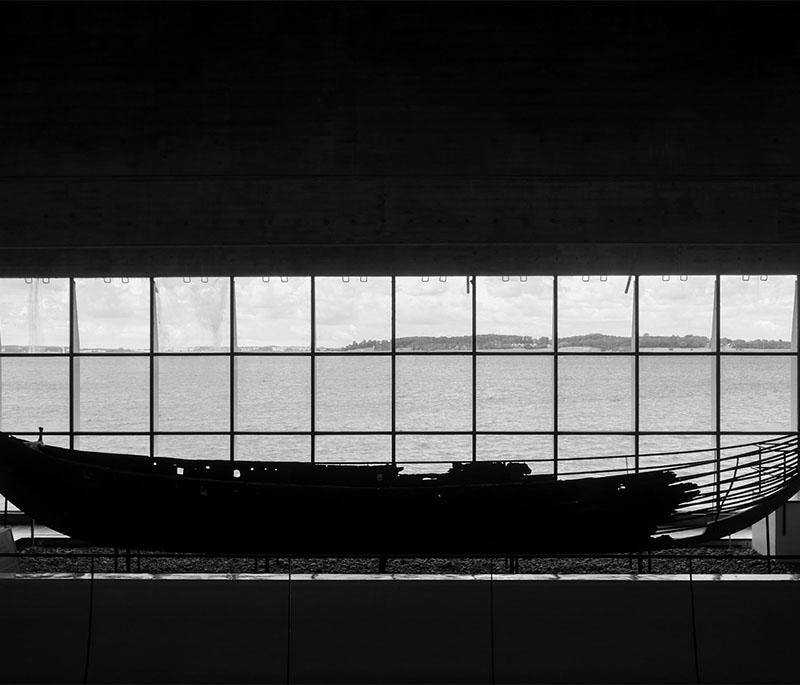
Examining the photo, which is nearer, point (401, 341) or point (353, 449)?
point (353, 449)

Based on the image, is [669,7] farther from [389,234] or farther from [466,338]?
[466,338]

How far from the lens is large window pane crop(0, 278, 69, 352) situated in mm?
42312

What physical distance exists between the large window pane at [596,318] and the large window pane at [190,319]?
19.1 m

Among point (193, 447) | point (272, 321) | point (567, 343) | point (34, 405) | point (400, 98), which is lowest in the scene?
point (193, 447)

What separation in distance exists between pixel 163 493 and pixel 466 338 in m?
40.5

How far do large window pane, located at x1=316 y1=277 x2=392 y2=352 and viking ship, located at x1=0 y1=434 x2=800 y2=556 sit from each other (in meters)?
39.3

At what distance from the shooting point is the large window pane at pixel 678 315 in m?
45.9

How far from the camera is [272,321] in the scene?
47344mm

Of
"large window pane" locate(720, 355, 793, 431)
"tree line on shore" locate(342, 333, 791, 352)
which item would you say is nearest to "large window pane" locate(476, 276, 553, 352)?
"tree line on shore" locate(342, 333, 791, 352)

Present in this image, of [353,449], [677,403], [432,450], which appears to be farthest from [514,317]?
[432,450]

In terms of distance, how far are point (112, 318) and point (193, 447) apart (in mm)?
11796

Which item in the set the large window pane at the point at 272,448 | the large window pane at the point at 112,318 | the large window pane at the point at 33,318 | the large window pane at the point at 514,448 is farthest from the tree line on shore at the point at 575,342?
the large window pane at the point at 33,318

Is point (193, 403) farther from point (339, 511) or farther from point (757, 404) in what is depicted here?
point (339, 511)

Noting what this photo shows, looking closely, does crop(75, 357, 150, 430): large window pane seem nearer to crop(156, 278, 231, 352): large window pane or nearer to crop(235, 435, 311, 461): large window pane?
crop(156, 278, 231, 352): large window pane
